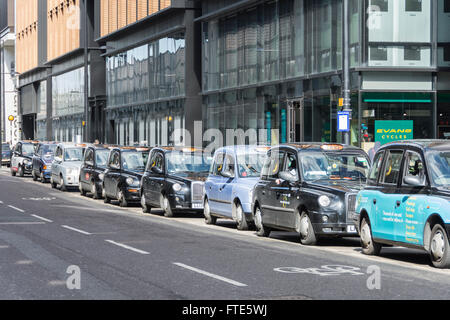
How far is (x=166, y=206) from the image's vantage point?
945 inches

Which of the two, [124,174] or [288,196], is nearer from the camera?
[288,196]

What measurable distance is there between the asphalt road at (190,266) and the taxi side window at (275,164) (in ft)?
4.20

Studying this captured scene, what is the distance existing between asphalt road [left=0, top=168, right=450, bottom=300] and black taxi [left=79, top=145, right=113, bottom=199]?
1019 centimetres

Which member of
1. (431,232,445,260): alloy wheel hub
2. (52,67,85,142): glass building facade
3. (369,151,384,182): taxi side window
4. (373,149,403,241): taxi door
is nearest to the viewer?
(431,232,445,260): alloy wheel hub

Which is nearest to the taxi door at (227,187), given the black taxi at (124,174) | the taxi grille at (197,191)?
the taxi grille at (197,191)

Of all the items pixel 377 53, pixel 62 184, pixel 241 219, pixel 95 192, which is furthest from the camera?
pixel 62 184

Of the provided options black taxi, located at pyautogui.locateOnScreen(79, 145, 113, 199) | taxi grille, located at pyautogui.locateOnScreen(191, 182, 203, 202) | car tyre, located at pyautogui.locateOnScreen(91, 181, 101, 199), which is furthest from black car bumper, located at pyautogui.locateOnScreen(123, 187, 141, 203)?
taxi grille, located at pyautogui.locateOnScreen(191, 182, 203, 202)

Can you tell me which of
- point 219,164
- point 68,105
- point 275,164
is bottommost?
point 219,164

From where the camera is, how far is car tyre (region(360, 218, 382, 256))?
14852 mm

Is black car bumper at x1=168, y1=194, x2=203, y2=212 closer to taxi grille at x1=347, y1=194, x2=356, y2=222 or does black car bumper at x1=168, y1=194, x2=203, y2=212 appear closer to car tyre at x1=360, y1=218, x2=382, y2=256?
taxi grille at x1=347, y1=194, x2=356, y2=222

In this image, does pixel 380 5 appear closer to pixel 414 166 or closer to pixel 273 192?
pixel 273 192

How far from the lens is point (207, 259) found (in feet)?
45.3

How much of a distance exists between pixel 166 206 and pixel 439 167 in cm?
1165

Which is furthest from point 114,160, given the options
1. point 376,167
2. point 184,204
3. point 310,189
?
point 376,167
